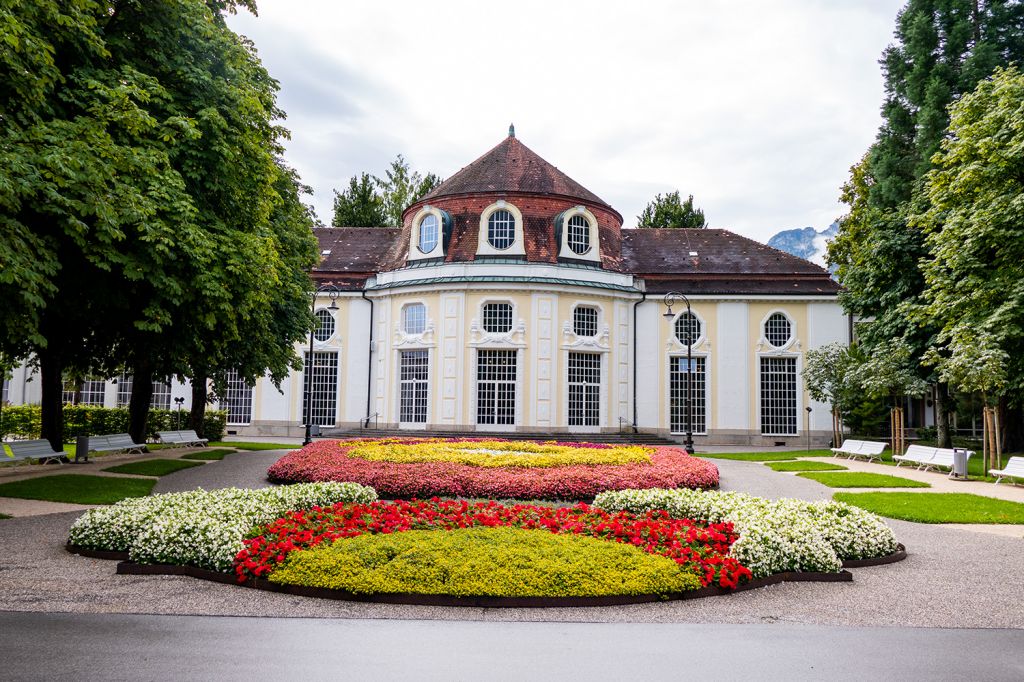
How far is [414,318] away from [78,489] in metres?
20.6

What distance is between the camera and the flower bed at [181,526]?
9.26 meters

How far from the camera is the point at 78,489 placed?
52.9 ft

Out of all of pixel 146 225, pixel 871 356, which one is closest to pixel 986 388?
pixel 871 356

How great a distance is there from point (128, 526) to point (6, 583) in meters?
1.75

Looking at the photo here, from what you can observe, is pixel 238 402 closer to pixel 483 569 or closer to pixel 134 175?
pixel 134 175

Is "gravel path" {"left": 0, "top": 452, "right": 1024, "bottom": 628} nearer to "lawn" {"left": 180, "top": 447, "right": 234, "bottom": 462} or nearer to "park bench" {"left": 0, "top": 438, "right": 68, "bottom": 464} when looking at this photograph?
"park bench" {"left": 0, "top": 438, "right": 68, "bottom": 464}

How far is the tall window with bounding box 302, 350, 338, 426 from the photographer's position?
38.3m

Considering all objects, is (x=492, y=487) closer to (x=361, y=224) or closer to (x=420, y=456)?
(x=420, y=456)

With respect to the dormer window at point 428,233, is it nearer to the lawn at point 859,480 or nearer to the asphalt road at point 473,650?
the lawn at point 859,480

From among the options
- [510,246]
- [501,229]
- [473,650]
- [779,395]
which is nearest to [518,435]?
[510,246]

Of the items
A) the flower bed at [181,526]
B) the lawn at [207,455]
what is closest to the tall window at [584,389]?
the lawn at [207,455]

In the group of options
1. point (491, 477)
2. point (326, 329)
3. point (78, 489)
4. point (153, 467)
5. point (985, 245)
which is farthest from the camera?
point (326, 329)

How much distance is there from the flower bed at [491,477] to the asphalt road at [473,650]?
860cm

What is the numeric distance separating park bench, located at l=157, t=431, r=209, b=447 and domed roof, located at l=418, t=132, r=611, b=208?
15.1 m
